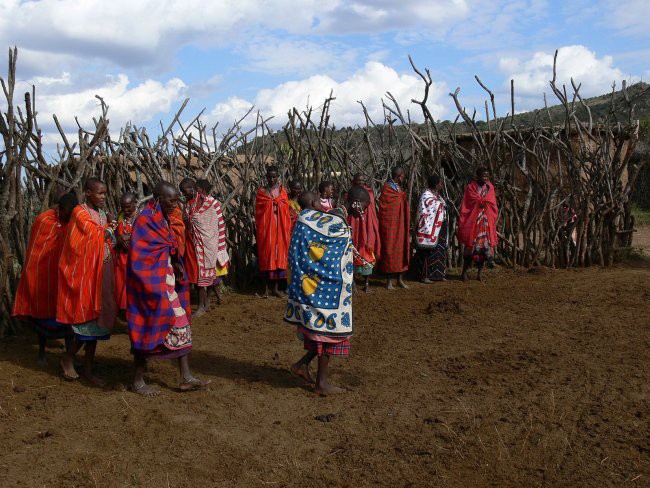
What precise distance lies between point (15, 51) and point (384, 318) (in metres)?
4.14

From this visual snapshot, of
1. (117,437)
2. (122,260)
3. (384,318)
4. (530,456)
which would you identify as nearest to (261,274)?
(384,318)

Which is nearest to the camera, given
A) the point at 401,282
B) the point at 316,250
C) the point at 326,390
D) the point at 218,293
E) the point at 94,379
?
the point at 316,250

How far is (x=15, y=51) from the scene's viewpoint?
206 inches

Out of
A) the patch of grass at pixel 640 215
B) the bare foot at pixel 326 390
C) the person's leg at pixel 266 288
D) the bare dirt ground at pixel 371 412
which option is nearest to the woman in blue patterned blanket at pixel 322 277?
the bare foot at pixel 326 390

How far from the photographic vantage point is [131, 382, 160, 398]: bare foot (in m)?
4.43

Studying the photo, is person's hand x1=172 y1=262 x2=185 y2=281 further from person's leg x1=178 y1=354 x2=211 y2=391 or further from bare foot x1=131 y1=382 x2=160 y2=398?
bare foot x1=131 y1=382 x2=160 y2=398

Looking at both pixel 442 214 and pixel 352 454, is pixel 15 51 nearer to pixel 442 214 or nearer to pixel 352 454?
pixel 352 454

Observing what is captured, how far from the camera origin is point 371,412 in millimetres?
4117

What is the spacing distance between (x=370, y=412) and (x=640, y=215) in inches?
577

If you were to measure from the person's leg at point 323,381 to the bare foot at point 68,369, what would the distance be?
178cm

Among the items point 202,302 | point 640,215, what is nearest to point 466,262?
point 202,302

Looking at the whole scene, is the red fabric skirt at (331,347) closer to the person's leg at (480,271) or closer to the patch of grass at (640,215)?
the person's leg at (480,271)

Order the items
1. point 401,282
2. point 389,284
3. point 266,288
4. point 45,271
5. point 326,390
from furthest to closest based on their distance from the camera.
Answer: point 401,282 → point 389,284 → point 266,288 → point 45,271 → point 326,390

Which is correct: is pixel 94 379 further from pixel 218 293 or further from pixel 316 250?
pixel 218 293
